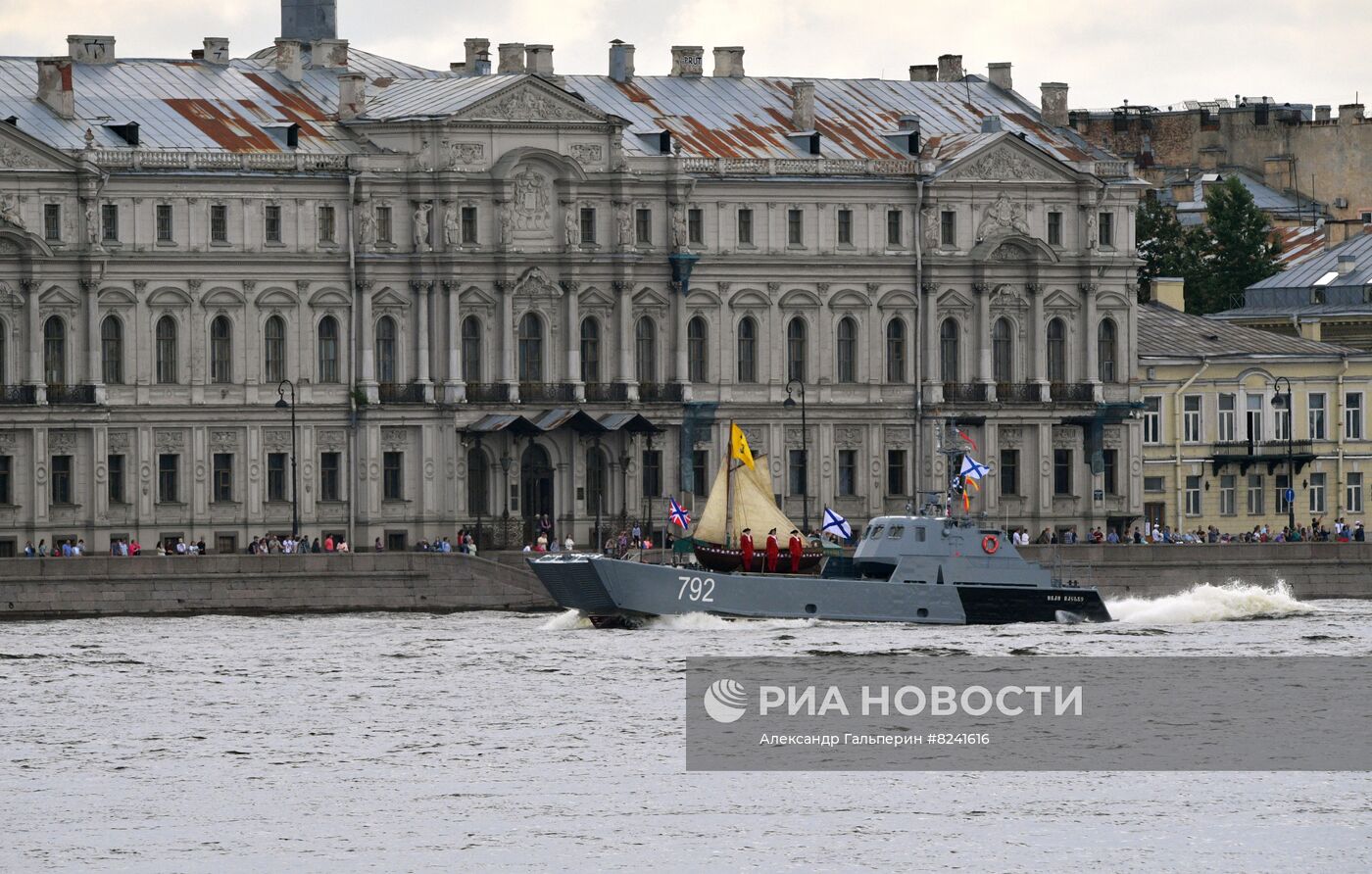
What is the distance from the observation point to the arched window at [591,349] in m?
108

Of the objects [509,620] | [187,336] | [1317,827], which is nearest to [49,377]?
[187,336]

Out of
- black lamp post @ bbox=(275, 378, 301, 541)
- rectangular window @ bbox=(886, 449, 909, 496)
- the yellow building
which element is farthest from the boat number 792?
the yellow building

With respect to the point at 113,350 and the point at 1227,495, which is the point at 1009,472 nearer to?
the point at 1227,495

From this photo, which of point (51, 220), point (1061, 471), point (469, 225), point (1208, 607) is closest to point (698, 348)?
point (469, 225)

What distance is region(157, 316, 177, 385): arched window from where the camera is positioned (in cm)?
10338

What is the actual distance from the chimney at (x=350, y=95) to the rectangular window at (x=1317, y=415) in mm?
26414

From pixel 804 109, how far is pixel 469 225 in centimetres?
1002

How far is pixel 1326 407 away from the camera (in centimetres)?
11700

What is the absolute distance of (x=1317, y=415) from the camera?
117m

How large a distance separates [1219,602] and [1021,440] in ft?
58.6

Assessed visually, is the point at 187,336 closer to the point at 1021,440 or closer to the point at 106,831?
the point at 1021,440

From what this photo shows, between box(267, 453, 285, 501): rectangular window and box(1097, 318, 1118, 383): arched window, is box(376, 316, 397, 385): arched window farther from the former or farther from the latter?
box(1097, 318, 1118, 383): arched window

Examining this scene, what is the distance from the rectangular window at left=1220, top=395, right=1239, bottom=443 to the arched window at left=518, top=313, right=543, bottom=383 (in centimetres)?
1897

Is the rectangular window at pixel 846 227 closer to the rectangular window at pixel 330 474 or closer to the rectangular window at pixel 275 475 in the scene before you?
the rectangular window at pixel 330 474
